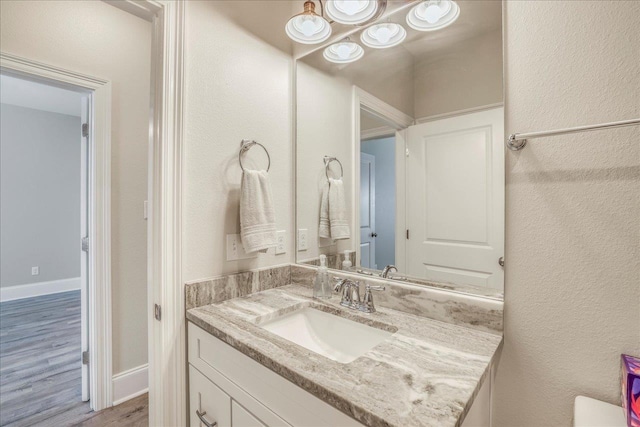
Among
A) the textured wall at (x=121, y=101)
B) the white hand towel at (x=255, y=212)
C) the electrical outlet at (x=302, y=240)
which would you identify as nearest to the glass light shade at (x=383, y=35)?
the white hand towel at (x=255, y=212)

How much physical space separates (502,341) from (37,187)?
5.43 m

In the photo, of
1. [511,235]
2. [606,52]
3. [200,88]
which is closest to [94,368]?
[200,88]

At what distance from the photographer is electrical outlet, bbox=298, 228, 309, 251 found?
5.00ft

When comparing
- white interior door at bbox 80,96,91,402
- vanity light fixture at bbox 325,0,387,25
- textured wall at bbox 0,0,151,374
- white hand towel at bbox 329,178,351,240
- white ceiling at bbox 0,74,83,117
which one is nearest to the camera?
vanity light fixture at bbox 325,0,387,25

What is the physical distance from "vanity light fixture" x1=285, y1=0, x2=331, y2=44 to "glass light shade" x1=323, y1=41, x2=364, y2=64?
91 mm

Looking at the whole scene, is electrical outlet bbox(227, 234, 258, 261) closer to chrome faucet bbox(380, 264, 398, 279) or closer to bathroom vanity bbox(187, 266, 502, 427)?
bathroom vanity bbox(187, 266, 502, 427)

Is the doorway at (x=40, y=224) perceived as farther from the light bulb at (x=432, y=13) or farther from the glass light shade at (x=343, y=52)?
the light bulb at (x=432, y=13)

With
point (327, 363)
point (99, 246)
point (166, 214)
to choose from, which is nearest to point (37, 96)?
point (99, 246)

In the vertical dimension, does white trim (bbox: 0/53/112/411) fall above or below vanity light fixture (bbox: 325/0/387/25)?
below

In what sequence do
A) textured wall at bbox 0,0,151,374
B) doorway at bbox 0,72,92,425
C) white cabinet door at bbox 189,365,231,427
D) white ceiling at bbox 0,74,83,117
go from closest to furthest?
1. white cabinet door at bbox 189,365,231,427
2. textured wall at bbox 0,0,151,374
3. doorway at bbox 0,72,92,425
4. white ceiling at bbox 0,74,83,117

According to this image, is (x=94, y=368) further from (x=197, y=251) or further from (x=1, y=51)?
(x=1, y=51)

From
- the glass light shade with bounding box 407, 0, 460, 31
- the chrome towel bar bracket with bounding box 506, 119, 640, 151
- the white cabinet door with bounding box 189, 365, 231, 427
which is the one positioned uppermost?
the glass light shade with bounding box 407, 0, 460, 31

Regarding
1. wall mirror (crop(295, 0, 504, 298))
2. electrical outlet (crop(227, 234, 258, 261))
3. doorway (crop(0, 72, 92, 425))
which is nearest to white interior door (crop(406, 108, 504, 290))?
wall mirror (crop(295, 0, 504, 298))

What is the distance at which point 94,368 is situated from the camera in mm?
1785
